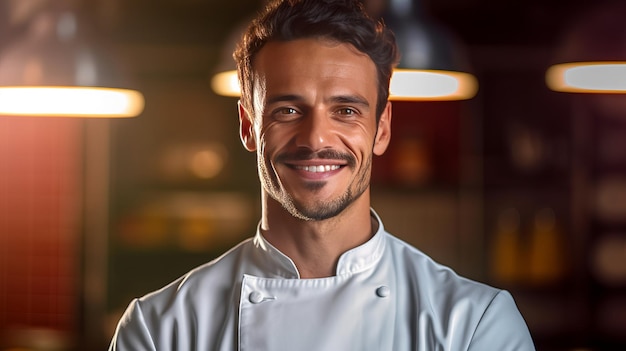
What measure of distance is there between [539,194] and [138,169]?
1.63 m

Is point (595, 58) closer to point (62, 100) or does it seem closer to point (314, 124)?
point (314, 124)

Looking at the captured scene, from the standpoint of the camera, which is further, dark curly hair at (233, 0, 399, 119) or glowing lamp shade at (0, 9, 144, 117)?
glowing lamp shade at (0, 9, 144, 117)

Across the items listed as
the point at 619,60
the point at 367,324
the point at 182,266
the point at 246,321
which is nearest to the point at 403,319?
the point at 367,324

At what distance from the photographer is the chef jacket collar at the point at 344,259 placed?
1463 millimetres

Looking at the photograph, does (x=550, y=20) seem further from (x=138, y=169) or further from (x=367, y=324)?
(x=367, y=324)

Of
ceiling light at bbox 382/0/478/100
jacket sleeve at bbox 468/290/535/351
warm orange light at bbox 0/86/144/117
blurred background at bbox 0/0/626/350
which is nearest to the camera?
jacket sleeve at bbox 468/290/535/351

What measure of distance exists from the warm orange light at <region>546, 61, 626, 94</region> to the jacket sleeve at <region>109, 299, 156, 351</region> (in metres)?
0.98

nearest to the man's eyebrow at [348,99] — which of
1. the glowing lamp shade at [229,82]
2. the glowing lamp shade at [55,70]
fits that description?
the glowing lamp shade at [229,82]

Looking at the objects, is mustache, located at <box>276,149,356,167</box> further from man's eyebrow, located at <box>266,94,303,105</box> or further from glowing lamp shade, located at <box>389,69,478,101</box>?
glowing lamp shade, located at <box>389,69,478,101</box>

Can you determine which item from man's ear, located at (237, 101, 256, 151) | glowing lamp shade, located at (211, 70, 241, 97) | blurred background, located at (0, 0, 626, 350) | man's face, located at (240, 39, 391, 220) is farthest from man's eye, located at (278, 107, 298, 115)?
blurred background, located at (0, 0, 626, 350)

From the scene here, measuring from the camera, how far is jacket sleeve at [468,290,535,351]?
133 cm

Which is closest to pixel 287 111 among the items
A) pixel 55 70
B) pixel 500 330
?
pixel 500 330

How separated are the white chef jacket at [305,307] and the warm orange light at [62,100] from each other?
55 cm

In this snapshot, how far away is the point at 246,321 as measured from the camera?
1447 millimetres
